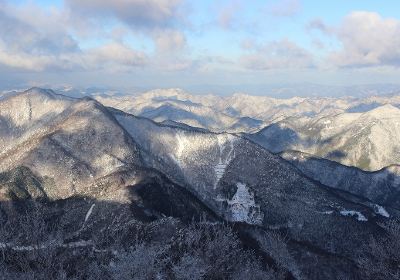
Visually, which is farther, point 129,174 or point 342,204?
point 342,204

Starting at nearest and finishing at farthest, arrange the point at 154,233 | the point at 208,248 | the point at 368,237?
the point at 208,248 → the point at 154,233 → the point at 368,237

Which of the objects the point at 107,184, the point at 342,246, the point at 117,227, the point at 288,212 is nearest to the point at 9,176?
the point at 107,184

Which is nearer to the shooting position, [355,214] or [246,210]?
[355,214]

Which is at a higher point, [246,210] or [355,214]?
[355,214]

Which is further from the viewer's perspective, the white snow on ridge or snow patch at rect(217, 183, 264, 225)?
snow patch at rect(217, 183, 264, 225)

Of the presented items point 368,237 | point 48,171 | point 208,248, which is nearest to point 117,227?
point 208,248

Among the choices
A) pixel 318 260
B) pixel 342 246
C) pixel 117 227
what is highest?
pixel 117 227

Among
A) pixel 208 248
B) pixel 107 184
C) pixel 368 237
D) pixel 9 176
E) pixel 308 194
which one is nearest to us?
pixel 208 248

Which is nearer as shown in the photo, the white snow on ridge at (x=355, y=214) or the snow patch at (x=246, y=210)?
the white snow on ridge at (x=355, y=214)

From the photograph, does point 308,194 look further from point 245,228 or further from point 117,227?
point 117,227

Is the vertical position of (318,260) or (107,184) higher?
(107,184)
